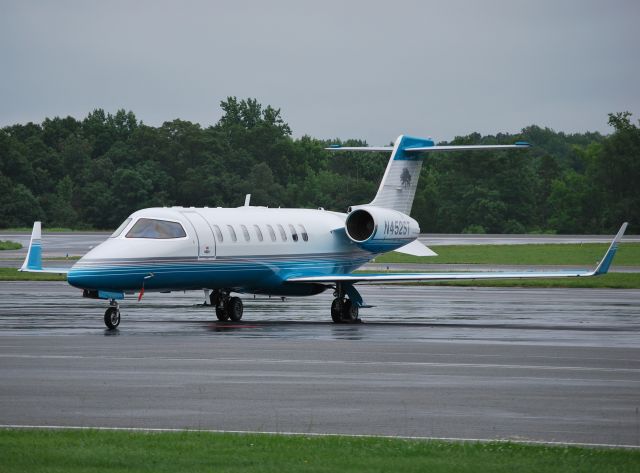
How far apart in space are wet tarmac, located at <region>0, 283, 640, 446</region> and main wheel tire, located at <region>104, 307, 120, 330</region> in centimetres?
23

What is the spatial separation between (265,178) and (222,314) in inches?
3091

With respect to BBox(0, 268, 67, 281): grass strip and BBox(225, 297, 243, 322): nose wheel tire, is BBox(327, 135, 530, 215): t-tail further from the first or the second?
BBox(0, 268, 67, 281): grass strip

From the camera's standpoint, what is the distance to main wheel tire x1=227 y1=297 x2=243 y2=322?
2905cm

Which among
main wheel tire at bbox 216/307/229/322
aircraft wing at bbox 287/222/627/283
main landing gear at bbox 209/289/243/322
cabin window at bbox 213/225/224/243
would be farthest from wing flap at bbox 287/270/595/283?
cabin window at bbox 213/225/224/243

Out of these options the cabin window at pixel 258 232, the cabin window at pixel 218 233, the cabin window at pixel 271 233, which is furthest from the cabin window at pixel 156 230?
the cabin window at pixel 271 233

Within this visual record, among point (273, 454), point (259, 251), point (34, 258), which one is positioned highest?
point (273, 454)

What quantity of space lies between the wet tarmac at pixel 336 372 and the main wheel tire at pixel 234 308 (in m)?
0.62

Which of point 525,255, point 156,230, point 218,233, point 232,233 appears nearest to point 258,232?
point 232,233

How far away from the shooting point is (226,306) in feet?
95.3

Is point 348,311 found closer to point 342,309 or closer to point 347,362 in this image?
point 342,309

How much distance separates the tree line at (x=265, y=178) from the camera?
10231 centimetres

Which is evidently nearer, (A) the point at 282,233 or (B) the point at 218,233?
(B) the point at 218,233

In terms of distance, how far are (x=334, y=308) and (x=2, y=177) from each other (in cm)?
8254

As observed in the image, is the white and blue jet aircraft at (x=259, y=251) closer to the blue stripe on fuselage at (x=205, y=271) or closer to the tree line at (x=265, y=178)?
the blue stripe on fuselage at (x=205, y=271)
